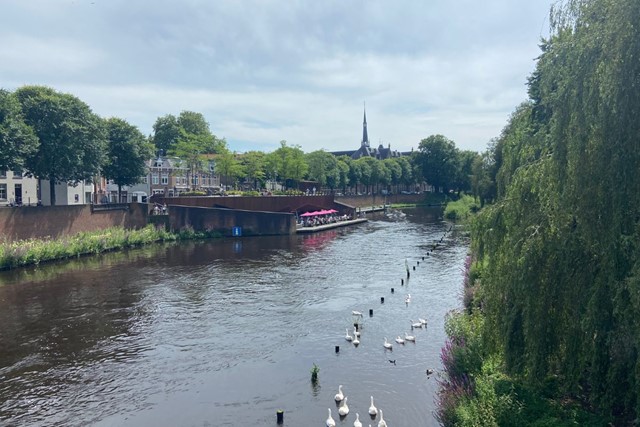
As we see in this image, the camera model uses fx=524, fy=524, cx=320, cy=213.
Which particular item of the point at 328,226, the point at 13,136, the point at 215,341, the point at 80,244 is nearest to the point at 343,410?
the point at 215,341

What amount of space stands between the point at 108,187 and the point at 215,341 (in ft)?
247

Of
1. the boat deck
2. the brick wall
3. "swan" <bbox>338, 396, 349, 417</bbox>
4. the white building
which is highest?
the white building

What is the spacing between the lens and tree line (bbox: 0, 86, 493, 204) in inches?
1971

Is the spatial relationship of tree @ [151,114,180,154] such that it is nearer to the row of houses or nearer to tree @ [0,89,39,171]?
the row of houses

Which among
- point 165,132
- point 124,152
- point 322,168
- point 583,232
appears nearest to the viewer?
point 583,232

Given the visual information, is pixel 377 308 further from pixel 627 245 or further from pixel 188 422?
pixel 627 245

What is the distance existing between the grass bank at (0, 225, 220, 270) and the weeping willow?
141ft

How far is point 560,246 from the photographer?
12539mm

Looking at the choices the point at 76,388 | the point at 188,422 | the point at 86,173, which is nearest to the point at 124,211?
the point at 86,173

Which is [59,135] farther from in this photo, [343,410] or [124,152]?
[343,410]

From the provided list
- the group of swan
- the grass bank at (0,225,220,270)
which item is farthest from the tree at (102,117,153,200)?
the group of swan

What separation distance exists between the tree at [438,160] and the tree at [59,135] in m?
102

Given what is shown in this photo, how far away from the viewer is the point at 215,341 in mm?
25375

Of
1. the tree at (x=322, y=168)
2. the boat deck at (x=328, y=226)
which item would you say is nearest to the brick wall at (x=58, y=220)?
the boat deck at (x=328, y=226)
